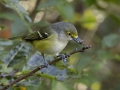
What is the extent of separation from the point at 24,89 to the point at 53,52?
0.32 meters

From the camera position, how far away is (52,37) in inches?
102

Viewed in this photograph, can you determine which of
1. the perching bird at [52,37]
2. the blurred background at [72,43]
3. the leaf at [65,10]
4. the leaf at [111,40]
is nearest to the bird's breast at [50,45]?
the perching bird at [52,37]

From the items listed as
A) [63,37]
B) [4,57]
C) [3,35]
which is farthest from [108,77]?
[4,57]

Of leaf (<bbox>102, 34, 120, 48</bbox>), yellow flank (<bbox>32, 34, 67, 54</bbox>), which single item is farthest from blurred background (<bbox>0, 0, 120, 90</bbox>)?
yellow flank (<bbox>32, 34, 67, 54</bbox>)

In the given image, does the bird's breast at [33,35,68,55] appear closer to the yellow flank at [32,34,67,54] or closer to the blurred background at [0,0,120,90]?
the yellow flank at [32,34,67,54]

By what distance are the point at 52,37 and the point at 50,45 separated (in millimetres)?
105

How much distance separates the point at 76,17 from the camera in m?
4.89

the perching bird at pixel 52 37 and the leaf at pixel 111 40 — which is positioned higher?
the leaf at pixel 111 40

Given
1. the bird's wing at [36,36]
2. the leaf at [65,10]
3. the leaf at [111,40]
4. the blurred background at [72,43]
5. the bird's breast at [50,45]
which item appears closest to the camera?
the blurred background at [72,43]

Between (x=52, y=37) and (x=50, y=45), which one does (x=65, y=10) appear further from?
(x=50, y=45)

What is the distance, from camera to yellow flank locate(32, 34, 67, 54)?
245 centimetres

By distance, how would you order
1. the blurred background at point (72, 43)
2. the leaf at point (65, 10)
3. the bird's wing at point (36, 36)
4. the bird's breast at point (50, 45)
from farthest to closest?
the leaf at point (65, 10)
the bird's wing at point (36, 36)
the bird's breast at point (50, 45)
the blurred background at point (72, 43)

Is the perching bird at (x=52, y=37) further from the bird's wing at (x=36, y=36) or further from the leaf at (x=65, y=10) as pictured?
the leaf at (x=65, y=10)

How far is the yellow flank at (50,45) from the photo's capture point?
8.02ft
